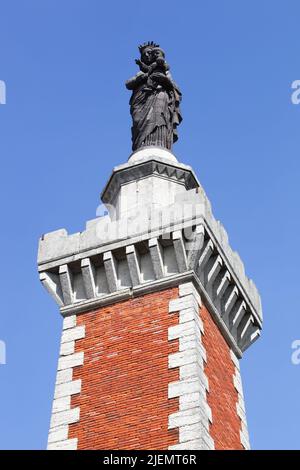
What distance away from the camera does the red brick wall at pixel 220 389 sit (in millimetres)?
16812

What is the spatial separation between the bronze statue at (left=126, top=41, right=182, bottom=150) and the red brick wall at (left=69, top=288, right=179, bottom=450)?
4458 millimetres

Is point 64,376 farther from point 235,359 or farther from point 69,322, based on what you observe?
point 235,359

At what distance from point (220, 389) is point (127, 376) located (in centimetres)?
161

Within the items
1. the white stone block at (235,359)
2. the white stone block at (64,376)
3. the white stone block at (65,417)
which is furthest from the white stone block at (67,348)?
the white stone block at (235,359)

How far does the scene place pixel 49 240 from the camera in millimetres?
19219

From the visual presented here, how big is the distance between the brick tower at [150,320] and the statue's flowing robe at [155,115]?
1218mm

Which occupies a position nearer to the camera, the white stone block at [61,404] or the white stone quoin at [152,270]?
the white stone block at [61,404]

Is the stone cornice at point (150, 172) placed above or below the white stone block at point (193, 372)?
above

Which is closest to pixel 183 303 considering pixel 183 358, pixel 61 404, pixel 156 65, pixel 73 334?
pixel 183 358

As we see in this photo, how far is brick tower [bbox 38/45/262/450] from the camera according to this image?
16438 millimetres

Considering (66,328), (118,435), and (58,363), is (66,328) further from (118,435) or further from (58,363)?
(118,435)

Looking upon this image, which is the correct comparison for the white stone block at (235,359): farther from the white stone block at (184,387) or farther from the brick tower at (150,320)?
the white stone block at (184,387)
